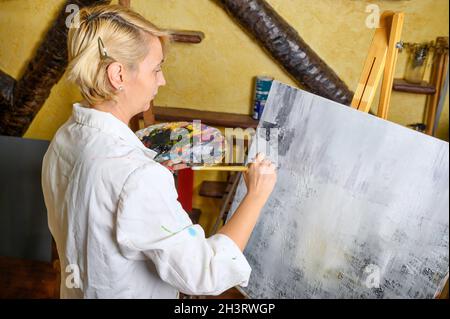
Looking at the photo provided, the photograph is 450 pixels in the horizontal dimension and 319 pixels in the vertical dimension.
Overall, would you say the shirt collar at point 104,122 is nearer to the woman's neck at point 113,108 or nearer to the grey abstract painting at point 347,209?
the woman's neck at point 113,108

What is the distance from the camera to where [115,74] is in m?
0.90

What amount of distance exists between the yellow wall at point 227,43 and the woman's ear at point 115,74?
56cm

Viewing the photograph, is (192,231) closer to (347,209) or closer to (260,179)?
(260,179)

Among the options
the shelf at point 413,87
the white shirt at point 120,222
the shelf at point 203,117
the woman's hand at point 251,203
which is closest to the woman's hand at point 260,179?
the woman's hand at point 251,203

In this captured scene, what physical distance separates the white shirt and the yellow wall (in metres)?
0.58

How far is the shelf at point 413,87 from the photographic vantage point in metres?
1.42

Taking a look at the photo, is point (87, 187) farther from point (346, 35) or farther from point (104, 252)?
point (346, 35)

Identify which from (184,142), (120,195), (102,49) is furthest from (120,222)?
(184,142)

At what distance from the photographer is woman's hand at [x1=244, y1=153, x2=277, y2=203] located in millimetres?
1045

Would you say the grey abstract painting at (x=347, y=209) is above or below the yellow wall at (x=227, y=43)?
below

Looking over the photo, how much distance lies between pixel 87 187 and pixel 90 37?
308 millimetres

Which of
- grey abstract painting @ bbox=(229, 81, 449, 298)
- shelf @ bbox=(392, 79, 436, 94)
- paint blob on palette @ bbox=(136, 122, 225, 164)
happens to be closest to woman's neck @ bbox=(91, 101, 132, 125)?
paint blob on palette @ bbox=(136, 122, 225, 164)

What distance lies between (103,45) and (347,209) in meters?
0.75

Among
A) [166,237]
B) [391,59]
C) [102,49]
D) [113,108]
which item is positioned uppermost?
[391,59]
